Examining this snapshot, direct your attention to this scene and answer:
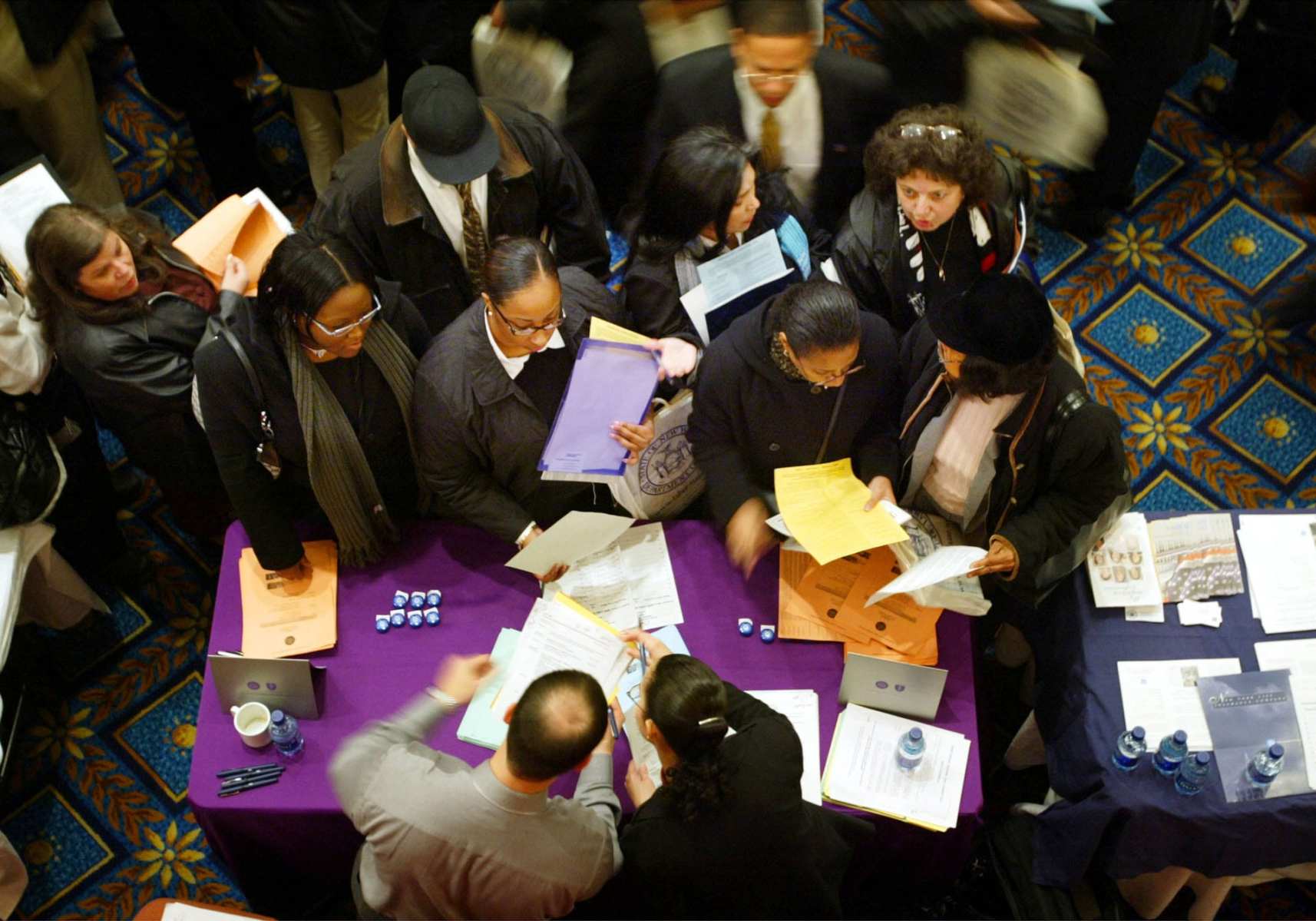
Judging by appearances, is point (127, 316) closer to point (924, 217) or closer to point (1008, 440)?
point (924, 217)

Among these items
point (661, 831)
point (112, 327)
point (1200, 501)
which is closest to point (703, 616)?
point (661, 831)

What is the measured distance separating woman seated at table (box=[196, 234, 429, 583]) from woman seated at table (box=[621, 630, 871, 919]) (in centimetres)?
101

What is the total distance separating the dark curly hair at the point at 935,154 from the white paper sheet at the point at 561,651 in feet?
4.92

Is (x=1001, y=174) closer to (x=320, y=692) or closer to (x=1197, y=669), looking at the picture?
(x=1197, y=669)

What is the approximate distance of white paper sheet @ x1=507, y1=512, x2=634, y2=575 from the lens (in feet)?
10.1

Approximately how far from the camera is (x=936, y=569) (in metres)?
2.90

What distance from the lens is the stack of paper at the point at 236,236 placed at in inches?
140

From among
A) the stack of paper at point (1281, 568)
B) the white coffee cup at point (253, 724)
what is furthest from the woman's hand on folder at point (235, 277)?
the stack of paper at point (1281, 568)

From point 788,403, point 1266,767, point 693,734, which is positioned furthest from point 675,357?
point 1266,767

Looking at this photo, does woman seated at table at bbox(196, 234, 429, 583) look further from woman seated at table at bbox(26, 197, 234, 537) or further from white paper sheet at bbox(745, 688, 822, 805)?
white paper sheet at bbox(745, 688, 822, 805)

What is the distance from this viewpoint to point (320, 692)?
2994 mm

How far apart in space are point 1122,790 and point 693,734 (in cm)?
115

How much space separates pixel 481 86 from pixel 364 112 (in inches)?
27.7

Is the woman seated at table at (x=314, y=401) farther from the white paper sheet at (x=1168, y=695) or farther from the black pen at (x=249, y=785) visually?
the white paper sheet at (x=1168, y=695)
